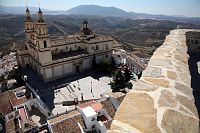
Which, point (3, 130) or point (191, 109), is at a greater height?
point (191, 109)

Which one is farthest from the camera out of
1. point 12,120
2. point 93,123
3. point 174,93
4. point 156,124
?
point 12,120

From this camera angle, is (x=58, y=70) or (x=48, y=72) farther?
(x=58, y=70)

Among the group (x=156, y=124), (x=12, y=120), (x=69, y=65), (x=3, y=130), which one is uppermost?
(x=156, y=124)

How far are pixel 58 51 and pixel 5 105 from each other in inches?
406

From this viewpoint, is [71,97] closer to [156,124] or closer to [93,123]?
[93,123]

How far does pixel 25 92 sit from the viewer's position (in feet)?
74.6

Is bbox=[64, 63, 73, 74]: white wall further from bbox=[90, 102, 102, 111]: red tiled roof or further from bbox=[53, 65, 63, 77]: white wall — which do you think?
bbox=[90, 102, 102, 111]: red tiled roof

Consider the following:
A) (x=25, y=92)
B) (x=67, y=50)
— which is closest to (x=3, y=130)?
(x=25, y=92)

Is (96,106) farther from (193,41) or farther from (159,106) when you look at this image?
(159,106)

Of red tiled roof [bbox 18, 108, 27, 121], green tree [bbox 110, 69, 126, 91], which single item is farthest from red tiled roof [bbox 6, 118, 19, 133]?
green tree [bbox 110, 69, 126, 91]

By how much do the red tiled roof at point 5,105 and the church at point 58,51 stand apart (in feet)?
15.2

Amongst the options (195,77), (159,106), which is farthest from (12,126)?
(159,106)

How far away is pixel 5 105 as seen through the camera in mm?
21844

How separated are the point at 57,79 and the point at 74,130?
475 inches
